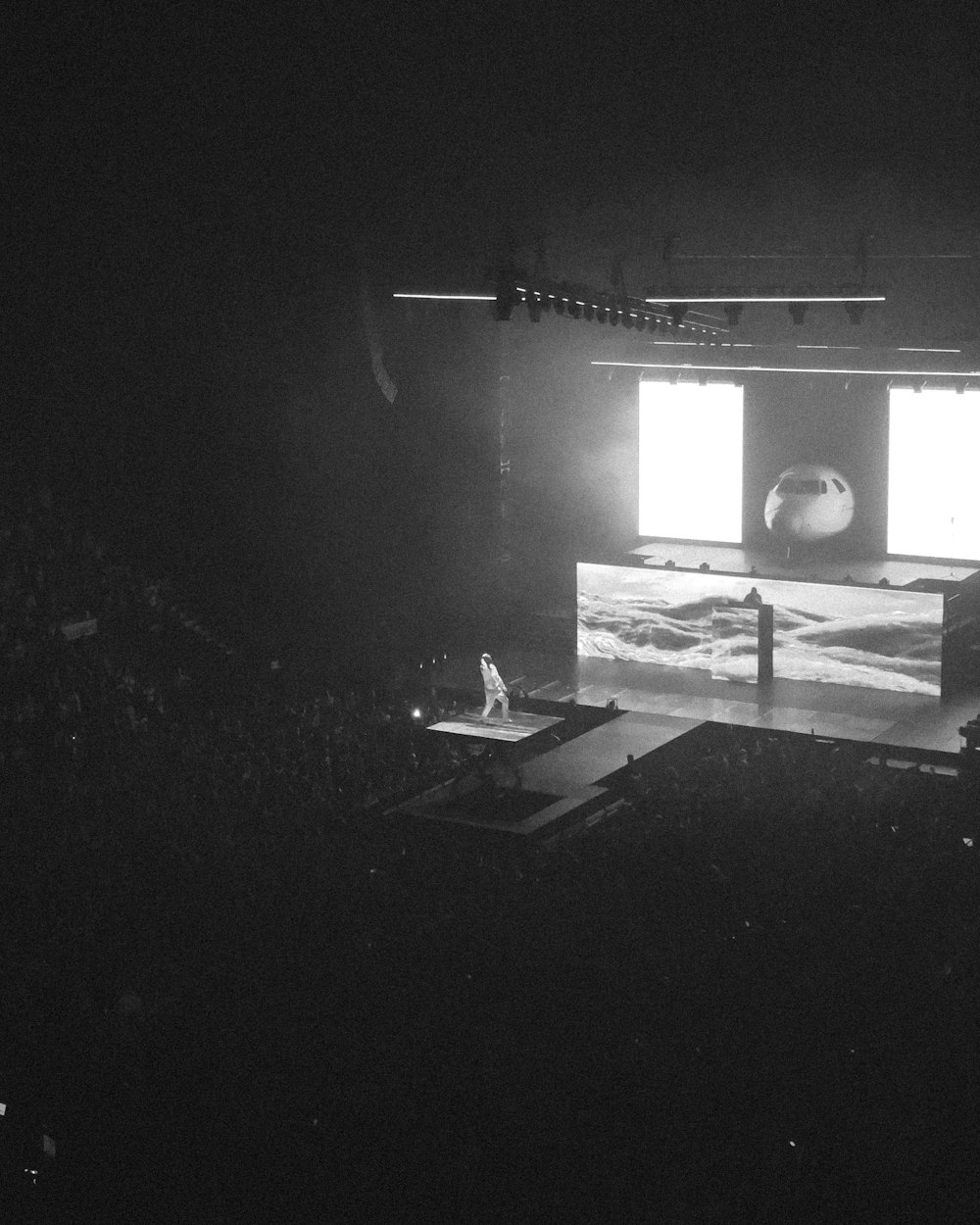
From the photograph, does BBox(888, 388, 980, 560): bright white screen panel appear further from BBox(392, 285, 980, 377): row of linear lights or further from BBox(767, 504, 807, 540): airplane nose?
BBox(767, 504, 807, 540): airplane nose

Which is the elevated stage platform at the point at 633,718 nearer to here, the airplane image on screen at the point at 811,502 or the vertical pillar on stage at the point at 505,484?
the vertical pillar on stage at the point at 505,484

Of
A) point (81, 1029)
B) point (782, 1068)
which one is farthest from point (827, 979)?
point (81, 1029)

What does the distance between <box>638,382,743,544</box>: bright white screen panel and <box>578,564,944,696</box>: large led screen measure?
2760 mm

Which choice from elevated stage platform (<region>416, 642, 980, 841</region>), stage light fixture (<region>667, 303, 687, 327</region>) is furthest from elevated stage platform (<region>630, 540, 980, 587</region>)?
stage light fixture (<region>667, 303, 687, 327</region>)

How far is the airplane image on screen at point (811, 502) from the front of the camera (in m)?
19.0

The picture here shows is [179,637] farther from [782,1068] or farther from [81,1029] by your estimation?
[782,1068]

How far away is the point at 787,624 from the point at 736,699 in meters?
1.22

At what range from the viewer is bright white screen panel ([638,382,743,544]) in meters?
19.8

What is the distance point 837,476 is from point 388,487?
604cm

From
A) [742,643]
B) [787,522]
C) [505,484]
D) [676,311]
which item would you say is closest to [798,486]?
[787,522]

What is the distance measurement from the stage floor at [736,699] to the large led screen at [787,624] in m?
0.17

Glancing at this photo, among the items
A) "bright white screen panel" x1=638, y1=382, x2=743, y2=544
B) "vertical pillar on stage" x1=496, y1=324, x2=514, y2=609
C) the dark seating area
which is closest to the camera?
the dark seating area

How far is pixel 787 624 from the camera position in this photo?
17031 millimetres

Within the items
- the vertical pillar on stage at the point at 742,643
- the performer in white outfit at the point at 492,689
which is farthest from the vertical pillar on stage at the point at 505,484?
the performer in white outfit at the point at 492,689
